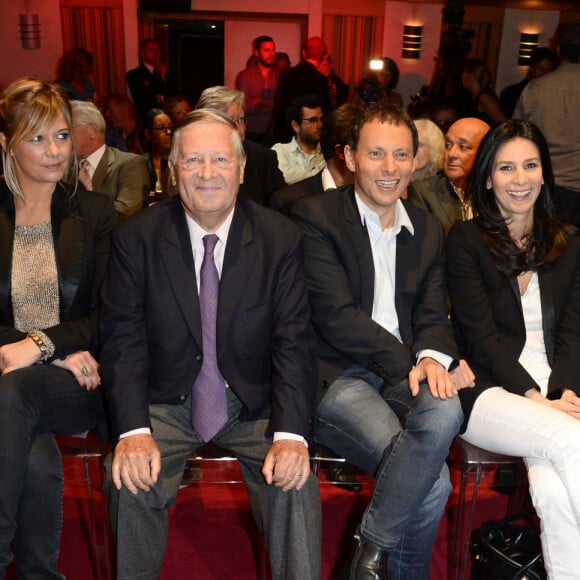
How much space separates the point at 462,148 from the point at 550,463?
185 centimetres

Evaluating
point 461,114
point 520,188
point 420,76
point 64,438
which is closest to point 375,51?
point 420,76

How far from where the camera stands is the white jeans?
210 centimetres

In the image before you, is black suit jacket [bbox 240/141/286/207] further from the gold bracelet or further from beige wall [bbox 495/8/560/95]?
beige wall [bbox 495/8/560/95]

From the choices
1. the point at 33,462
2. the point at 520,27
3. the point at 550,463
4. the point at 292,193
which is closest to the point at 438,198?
the point at 292,193

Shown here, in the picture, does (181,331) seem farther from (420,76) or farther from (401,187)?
(420,76)

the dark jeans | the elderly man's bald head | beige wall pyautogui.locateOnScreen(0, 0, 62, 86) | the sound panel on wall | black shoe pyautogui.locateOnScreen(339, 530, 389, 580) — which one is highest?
the sound panel on wall

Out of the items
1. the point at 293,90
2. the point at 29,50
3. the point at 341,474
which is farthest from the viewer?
the point at 29,50

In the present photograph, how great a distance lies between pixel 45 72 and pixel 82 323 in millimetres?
8605

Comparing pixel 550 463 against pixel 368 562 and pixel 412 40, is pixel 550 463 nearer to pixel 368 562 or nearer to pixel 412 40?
pixel 368 562

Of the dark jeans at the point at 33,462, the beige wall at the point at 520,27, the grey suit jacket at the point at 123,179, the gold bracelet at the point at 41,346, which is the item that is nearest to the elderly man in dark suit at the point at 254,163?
the grey suit jacket at the point at 123,179

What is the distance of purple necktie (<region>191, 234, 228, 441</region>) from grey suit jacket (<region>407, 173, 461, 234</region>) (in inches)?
57.2

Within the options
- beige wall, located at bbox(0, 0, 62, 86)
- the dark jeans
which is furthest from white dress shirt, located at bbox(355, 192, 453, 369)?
beige wall, located at bbox(0, 0, 62, 86)

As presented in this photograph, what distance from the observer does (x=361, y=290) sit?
2502mm

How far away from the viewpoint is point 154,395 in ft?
→ 7.57
